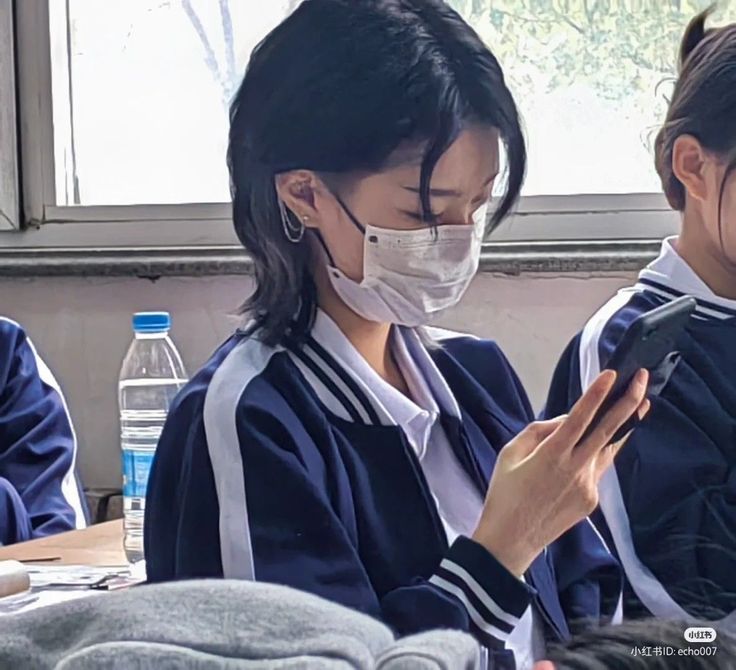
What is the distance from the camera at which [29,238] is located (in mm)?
945

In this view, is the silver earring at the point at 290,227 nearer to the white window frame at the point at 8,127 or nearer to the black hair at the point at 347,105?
the black hair at the point at 347,105

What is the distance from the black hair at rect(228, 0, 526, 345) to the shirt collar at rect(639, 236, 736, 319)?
0.10m

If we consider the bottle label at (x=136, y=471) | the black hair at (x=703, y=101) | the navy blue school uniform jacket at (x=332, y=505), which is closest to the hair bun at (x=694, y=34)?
the black hair at (x=703, y=101)

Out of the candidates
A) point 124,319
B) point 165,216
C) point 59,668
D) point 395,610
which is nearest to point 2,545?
point 124,319

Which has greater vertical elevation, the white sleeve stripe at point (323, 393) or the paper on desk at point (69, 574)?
the white sleeve stripe at point (323, 393)

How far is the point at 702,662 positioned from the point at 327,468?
10.0 inches

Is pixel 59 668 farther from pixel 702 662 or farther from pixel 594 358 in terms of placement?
pixel 594 358

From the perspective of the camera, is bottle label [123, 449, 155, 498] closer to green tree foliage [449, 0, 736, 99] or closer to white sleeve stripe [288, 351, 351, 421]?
white sleeve stripe [288, 351, 351, 421]

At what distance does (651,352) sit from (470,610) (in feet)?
0.63

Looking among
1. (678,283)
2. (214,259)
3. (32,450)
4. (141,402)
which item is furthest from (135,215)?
(32,450)

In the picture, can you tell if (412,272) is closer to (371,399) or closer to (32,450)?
(371,399)

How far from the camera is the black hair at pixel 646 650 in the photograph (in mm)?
599

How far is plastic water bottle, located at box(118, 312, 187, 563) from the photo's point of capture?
3.11ft

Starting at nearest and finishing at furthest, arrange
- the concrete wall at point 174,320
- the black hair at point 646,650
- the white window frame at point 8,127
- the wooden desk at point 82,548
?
the black hair at point 646,650, the concrete wall at point 174,320, the white window frame at point 8,127, the wooden desk at point 82,548
